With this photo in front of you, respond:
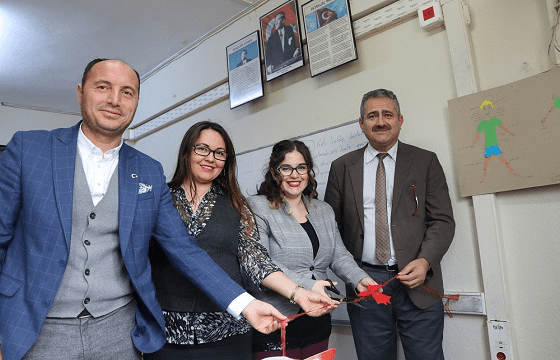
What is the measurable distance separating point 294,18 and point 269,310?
2330 mm

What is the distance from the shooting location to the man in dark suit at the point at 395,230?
195 centimetres

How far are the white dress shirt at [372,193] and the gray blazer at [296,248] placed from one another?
0.72 feet

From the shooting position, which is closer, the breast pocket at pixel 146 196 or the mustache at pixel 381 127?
the breast pocket at pixel 146 196

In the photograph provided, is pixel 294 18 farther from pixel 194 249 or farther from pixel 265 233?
pixel 194 249

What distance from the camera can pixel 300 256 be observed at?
177 centimetres

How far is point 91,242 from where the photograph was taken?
1.19 metres

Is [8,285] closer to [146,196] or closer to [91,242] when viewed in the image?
[91,242]

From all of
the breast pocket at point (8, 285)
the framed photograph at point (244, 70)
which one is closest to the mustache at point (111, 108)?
the breast pocket at point (8, 285)

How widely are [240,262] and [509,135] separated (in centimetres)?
143

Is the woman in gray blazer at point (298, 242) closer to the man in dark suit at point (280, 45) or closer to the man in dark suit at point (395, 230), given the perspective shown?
the man in dark suit at point (395, 230)

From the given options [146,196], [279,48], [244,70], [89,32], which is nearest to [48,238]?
[146,196]

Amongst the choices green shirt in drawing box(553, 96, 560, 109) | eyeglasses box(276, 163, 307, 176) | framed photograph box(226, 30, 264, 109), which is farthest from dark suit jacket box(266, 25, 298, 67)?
green shirt in drawing box(553, 96, 560, 109)

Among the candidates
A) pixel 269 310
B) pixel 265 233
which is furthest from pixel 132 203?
pixel 265 233

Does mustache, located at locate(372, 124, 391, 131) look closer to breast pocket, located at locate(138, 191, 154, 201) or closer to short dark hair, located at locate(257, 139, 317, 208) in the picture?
short dark hair, located at locate(257, 139, 317, 208)
